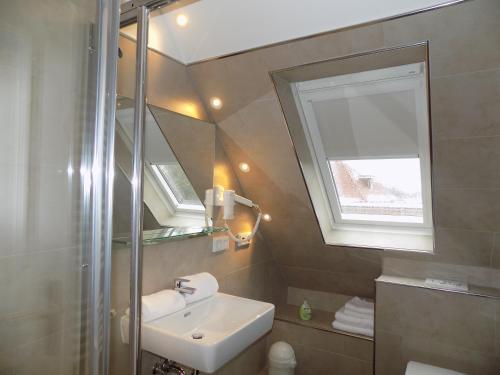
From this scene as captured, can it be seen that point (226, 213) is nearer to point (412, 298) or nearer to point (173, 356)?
point (173, 356)

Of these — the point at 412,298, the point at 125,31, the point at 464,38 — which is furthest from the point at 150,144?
the point at 412,298

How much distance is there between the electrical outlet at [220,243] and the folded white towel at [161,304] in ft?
1.68

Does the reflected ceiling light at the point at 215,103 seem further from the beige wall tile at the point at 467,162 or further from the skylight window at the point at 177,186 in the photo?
the beige wall tile at the point at 467,162

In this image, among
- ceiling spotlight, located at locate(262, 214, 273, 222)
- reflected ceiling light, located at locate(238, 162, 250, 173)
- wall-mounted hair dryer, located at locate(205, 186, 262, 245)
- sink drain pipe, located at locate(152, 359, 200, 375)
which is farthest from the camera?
ceiling spotlight, located at locate(262, 214, 273, 222)

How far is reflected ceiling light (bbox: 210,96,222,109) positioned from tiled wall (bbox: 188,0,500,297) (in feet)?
0.12

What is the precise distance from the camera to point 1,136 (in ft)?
2.46

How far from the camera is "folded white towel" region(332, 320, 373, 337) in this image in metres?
2.39

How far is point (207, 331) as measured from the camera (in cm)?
173

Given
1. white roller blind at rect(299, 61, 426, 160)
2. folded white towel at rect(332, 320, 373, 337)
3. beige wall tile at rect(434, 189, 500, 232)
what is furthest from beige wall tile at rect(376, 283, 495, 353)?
white roller blind at rect(299, 61, 426, 160)

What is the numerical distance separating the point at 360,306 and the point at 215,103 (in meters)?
1.80

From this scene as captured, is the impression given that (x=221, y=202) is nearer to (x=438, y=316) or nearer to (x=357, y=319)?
(x=357, y=319)

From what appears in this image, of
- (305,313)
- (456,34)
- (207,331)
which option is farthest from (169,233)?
(305,313)

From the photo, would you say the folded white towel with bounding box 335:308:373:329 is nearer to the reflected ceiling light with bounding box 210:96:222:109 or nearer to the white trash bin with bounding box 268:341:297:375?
the white trash bin with bounding box 268:341:297:375

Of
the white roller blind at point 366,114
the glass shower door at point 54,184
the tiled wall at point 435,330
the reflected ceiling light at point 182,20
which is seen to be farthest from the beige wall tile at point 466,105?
the glass shower door at point 54,184
